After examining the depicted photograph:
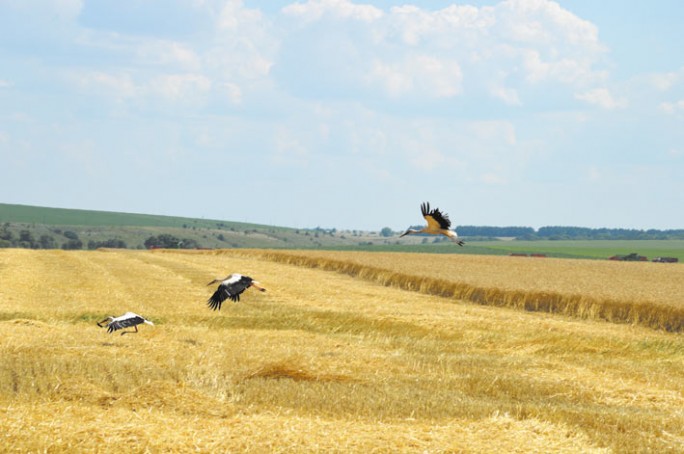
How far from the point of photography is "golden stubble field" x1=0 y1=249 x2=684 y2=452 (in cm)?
934

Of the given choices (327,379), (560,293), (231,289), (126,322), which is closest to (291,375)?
(327,379)

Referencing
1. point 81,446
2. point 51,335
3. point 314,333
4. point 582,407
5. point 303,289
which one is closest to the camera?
→ point 81,446

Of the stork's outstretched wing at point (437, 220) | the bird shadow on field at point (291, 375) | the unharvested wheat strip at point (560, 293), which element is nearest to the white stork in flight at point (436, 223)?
the stork's outstretched wing at point (437, 220)

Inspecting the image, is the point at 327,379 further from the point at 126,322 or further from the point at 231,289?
the point at 126,322

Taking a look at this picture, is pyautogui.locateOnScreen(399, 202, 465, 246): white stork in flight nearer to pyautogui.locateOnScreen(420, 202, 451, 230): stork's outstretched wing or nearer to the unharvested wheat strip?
pyautogui.locateOnScreen(420, 202, 451, 230): stork's outstretched wing

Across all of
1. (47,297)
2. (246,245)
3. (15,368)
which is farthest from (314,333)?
(246,245)

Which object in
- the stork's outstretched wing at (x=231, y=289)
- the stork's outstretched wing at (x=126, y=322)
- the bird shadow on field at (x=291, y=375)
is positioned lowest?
the bird shadow on field at (x=291, y=375)

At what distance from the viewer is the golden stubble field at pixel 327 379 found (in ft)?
30.7

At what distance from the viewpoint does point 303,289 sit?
2947 centimetres

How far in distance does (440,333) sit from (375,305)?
5.29m

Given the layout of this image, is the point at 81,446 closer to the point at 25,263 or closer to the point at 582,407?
the point at 582,407

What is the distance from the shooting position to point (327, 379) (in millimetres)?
13352

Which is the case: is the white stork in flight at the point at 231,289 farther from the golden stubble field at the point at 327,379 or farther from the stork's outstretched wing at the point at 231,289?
the golden stubble field at the point at 327,379

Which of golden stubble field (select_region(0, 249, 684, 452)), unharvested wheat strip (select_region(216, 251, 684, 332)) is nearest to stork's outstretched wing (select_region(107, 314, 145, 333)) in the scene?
golden stubble field (select_region(0, 249, 684, 452))
